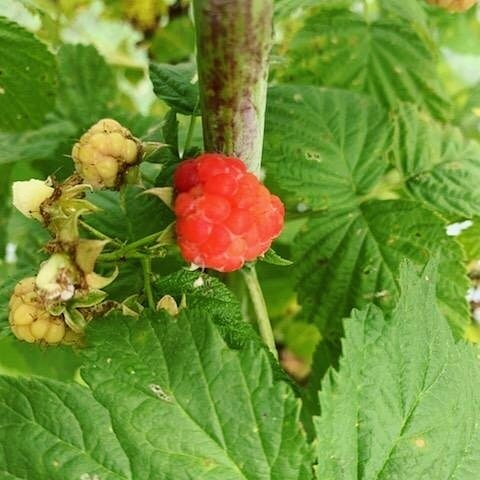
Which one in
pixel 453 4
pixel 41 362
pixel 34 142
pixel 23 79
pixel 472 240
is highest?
pixel 453 4

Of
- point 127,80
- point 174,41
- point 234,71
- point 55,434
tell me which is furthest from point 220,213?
point 127,80

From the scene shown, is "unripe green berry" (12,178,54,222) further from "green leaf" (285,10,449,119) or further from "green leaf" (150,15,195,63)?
A: "green leaf" (150,15,195,63)

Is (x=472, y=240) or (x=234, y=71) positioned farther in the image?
(x=472, y=240)

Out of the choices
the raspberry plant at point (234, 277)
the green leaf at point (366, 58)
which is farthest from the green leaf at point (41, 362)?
the green leaf at point (366, 58)

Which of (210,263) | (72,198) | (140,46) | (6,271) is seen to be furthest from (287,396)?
(140,46)

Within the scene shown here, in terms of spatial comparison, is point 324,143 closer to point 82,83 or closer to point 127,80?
point 82,83

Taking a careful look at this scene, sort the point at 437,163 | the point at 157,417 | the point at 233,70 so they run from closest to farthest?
the point at 233,70 < the point at 157,417 < the point at 437,163

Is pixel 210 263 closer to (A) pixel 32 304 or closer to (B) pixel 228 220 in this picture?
(B) pixel 228 220

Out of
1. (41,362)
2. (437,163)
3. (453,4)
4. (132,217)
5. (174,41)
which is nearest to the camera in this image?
(132,217)
